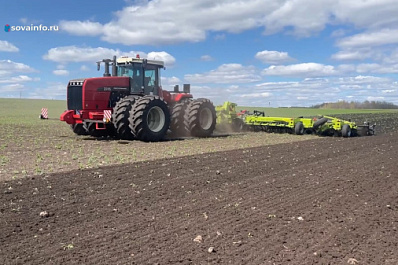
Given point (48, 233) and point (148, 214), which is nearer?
point (48, 233)

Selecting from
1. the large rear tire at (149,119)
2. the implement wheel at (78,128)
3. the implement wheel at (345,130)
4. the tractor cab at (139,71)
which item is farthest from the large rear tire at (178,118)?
the implement wheel at (345,130)

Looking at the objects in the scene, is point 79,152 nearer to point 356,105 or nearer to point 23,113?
point 23,113

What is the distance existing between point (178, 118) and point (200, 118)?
0.98 meters

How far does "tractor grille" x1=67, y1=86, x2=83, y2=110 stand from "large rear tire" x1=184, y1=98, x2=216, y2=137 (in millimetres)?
4121

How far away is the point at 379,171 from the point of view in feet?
29.8

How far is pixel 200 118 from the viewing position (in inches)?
660

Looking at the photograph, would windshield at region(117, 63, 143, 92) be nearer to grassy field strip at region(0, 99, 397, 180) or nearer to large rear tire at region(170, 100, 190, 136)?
large rear tire at region(170, 100, 190, 136)

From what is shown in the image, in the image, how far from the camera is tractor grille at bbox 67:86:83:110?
14.2 m

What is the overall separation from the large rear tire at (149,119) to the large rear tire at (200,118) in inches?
53.8

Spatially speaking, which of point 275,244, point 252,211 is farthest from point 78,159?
point 275,244

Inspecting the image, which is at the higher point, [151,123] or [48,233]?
[151,123]

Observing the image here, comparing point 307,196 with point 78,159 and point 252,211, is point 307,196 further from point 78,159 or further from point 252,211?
point 78,159

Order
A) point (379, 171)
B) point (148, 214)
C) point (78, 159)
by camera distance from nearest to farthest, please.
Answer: point (148, 214) → point (379, 171) → point (78, 159)

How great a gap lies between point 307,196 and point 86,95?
9.56 meters
